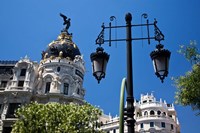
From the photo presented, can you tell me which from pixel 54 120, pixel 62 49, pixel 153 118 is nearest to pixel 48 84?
pixel 62 49

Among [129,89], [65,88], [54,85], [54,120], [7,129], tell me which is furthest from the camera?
[65,88]

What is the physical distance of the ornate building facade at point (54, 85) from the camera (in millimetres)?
43500

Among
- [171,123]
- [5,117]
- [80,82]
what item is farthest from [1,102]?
[171,123]

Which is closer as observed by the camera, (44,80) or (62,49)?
(44,80)

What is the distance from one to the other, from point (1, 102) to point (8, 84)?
11.4ft

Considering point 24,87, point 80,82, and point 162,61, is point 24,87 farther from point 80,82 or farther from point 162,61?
point 162,61

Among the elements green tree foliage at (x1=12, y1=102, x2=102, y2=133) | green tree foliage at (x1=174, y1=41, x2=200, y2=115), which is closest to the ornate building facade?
green tree foliage at (x1=12, y1=102, x2=102, y2=133)

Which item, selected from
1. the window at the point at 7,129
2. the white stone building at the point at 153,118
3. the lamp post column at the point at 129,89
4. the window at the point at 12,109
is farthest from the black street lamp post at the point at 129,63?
the white stone building at the point at 153,118

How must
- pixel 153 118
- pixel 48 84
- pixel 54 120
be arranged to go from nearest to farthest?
pixel 54 120
pixel 48 84
pixel 153 118

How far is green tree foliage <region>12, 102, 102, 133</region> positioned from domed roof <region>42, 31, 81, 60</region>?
21.1 m

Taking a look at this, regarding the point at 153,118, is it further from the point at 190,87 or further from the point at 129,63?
the point at 129,63

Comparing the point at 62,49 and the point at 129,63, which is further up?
the point at 62,49

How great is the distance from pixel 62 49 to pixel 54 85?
905cm

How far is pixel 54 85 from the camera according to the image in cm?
4597
